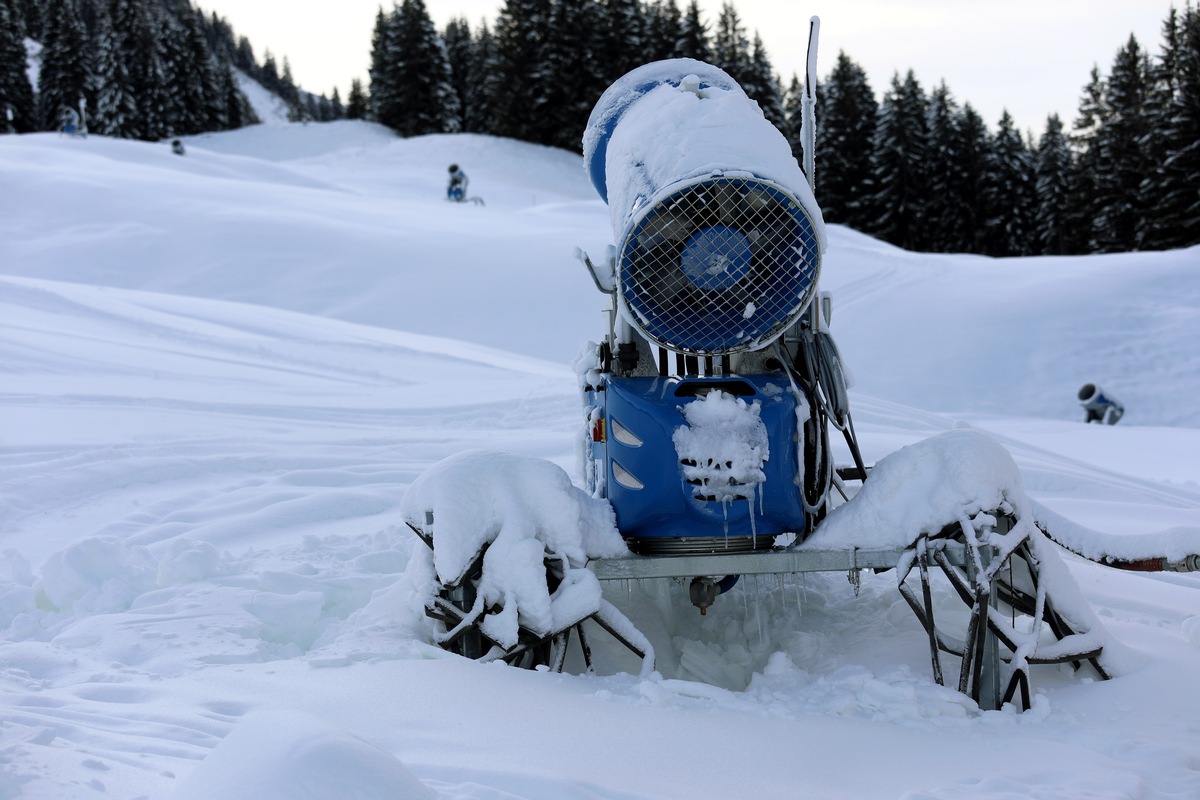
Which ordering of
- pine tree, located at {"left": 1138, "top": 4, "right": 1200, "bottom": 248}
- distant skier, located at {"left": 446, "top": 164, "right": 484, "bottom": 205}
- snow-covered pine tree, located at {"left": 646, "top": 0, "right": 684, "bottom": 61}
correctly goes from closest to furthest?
distant skier, located at {"left": 446, "top": 164, "right": 484, "bottom": 205}
pine tree, located at {"left": 1138, "top": 4, "right": 1200, "bottom": 248}
snow-covered pine tree, located at {"left": 646, "top": 0, "right": 684, "bottom": 61}

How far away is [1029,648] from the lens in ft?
10.8

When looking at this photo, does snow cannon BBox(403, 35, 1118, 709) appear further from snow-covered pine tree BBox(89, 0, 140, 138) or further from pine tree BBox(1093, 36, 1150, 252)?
snow-covered pine tree BBox(89, 0, 140, 138)

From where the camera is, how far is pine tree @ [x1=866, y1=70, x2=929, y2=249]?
1673 inches

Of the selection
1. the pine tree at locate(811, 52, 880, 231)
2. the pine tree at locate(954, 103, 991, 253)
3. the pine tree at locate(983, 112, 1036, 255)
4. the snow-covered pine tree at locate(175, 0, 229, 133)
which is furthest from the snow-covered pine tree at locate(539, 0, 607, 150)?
the snow-covered pine tree at locate(175, 0, 229, 133)

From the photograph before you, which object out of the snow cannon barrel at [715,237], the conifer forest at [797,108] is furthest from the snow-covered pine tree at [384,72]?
the snow cannon barrel at [715,237]

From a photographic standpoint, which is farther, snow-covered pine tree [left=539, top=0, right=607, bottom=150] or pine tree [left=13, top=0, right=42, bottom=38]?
pine tree [left=13, top=0, right=42, bottom=38]

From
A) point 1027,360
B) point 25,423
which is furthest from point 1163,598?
point 1027,360

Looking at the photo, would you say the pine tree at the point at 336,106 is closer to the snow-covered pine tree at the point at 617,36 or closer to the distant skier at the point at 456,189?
the snow-covered pine tree at the point at 617,36

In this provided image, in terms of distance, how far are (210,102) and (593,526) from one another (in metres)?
61.1

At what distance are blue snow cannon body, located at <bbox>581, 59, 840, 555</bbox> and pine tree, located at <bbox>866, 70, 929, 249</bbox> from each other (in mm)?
41261

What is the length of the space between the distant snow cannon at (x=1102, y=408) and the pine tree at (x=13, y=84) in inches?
2001

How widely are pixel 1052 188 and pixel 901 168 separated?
22.3 ft

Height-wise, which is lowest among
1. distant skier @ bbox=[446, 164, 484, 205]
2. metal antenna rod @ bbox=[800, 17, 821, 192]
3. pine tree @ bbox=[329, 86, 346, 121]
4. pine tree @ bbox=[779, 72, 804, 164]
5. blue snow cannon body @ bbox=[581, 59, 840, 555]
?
blue snow cannon body @ bbox=[581, 59, 840, 555]

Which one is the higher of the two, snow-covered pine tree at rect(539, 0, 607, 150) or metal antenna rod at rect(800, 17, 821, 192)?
snow-covered pine tree at rect(539, 0, 607, 150)
